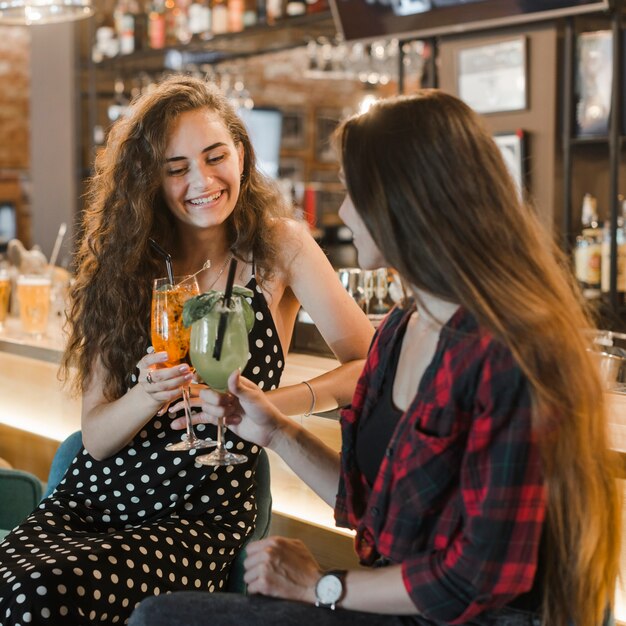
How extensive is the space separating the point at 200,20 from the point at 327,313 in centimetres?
426

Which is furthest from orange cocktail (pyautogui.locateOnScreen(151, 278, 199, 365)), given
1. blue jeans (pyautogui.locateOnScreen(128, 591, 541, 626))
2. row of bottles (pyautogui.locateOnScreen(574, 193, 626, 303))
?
row of bottles (pyautogui.locateOnScreen(574, 193, 626, 303))

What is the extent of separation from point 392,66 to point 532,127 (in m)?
1.55

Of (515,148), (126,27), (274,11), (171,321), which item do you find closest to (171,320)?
(171,321)

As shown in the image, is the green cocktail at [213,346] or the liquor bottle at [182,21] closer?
the green cocktail at [213,346]

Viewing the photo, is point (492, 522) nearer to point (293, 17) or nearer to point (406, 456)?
point (406, 456)

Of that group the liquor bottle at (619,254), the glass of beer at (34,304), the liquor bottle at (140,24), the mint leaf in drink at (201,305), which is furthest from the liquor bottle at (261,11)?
the mint leaf in drink at (201,305)

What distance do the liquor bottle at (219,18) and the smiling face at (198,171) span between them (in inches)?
155

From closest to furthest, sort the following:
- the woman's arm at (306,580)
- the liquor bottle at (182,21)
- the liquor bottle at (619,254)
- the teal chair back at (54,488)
→ the woman's arm at (306,580), the teal chair back at (54,488), the liquor bottle at (619,254), the liquor bottle at (182,21)

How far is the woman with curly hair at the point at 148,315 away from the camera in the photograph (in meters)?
2.06

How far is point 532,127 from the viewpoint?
446 cm

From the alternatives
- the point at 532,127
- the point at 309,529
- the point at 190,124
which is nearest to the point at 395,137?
the point at 190,124

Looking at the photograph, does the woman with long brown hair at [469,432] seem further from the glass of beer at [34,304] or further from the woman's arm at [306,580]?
the glass of beer at [34,304]

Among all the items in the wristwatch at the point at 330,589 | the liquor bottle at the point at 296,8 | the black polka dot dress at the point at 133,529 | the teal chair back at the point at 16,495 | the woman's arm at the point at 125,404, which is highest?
the liquor bottle at the point at 296,8

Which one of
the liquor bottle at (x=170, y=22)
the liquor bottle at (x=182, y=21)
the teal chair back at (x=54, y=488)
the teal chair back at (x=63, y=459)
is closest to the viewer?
the teal chair back at (x=54, y=488)
